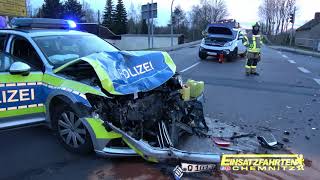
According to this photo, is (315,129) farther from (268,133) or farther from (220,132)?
(220,132)

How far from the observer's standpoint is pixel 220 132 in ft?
20.4

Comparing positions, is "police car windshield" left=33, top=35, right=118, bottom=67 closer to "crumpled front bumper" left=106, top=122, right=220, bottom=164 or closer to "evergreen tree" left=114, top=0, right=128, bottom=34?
"crumpled front bumper" left=106, top=122, right=220, bottom=164

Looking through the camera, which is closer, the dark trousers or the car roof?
the car roof

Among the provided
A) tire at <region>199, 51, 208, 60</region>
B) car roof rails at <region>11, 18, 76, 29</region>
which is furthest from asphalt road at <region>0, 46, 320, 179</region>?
tire at <region>199, 51, 208, 60</region>

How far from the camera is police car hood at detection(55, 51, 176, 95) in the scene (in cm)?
488

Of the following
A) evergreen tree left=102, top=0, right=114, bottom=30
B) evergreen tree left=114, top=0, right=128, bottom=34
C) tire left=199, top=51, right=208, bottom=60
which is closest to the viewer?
tire left=199, top=51, right=208, bottom=60

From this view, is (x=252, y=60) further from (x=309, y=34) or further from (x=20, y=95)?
(x=309, y=34)

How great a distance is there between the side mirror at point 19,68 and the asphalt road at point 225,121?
111 centimetres

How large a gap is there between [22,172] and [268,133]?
3.93m

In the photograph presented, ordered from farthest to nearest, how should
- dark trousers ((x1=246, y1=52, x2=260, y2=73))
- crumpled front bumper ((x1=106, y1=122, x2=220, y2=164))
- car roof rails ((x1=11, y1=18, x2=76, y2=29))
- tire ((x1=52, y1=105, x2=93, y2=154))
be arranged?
1. dark trousers ((x1=246, y1=52, x2=260, y2=73))
2. car roof rails ((x1=11, y1=18, x2=76, y2=29))
3. tire ((x1=52, y1=105, x2=93, y2=154))
4. crumpled front bumper ((x1=106, y1=122, x2=220, y2=164))

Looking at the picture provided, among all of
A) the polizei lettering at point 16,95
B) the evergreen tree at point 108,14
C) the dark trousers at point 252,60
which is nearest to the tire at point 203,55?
the dark trousers at point 252,60

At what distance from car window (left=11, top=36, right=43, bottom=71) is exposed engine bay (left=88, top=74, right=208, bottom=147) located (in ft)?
4.37

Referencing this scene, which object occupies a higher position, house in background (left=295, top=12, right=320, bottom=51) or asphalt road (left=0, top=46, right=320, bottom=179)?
house in background (left=295, top=12, right=320, bottom=51)

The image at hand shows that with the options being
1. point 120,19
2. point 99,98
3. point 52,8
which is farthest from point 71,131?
point 120,19
